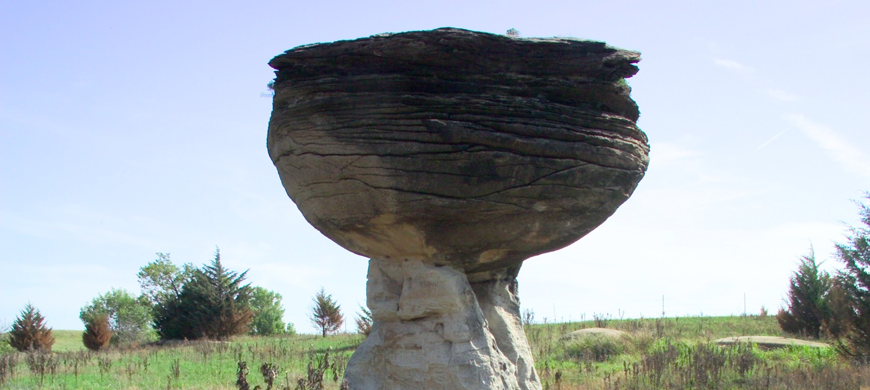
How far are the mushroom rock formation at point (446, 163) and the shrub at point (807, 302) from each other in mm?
14870

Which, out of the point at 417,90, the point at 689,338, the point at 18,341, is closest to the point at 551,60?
the point at 417,90

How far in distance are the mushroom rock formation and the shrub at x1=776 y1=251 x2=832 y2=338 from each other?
1487 cm

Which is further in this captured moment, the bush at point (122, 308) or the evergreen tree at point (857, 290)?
the bush at point (122, 308)

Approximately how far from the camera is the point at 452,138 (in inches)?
239

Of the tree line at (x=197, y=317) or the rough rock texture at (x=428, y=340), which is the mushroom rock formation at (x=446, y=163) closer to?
the rough rock texture at (x=428, y=340)

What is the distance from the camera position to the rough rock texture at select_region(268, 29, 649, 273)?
241 inches

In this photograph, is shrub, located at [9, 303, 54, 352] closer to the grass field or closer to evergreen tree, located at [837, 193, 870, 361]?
the grass field

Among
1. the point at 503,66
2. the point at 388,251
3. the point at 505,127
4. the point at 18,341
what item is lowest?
the point at 18,341

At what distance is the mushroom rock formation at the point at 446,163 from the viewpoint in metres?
6.13

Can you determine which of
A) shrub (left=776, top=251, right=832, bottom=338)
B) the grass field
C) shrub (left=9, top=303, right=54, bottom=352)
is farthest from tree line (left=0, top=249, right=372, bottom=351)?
shrub (left=776, top=251, right=832, bottom=338)

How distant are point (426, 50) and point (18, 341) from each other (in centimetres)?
2276

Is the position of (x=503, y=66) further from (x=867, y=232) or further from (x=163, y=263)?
(x=163, y=263)

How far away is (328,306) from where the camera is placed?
2631cm

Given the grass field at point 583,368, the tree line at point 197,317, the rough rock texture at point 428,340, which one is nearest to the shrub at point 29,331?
the tree line at point 197,317
